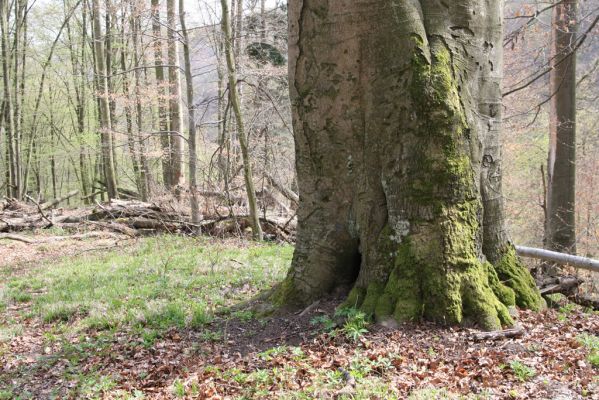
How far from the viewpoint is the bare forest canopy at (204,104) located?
12.2 meters

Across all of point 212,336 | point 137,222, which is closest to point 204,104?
point 137,222

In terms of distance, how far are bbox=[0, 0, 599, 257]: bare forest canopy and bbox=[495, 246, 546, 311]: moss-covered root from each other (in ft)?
15.2

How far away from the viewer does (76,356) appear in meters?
5.24

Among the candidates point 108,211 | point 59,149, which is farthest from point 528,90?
point 59,149

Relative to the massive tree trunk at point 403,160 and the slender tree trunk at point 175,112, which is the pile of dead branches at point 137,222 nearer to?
the slender tree trunk at point 175,112

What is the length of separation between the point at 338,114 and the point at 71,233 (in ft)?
40.6

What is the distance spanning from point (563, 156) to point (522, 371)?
27.6ft

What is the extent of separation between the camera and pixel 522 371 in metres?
3.74

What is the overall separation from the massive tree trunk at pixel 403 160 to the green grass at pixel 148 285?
1.73 m

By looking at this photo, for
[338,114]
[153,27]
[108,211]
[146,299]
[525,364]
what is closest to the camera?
[525,364]

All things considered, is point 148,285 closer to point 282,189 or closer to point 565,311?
point 565,311

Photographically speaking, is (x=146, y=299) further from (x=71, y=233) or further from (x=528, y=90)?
(x=528, y=90)

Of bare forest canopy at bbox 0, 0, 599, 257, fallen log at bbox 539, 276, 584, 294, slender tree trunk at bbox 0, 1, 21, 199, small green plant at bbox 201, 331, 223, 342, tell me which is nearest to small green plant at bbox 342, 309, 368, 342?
small green plant at bbox 201, 331, 223, 342

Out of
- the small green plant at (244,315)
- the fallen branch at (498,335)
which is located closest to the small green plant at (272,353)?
the small green plant at (244,315)
